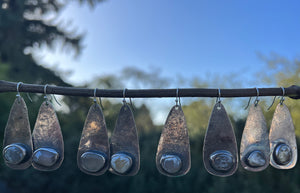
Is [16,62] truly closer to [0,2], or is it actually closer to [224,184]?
[0,2]

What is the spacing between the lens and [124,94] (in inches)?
Result: 29.5

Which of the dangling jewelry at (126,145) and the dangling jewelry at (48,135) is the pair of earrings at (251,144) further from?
the dangling jewelry at (48,135)

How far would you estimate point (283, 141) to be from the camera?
0.77 m

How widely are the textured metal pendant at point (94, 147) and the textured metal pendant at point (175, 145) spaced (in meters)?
0.18

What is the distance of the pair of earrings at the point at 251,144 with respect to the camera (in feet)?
2.36

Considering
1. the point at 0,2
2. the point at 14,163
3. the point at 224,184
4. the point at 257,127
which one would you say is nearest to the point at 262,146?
the point at 257,127

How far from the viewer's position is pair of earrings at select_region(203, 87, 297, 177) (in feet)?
2.36

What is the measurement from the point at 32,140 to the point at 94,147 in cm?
23

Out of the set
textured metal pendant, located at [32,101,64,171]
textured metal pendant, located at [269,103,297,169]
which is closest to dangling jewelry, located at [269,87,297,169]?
textured metal pendant, located at [269,103,297,169]

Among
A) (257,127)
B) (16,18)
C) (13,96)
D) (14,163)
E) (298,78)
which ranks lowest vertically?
(14,163)

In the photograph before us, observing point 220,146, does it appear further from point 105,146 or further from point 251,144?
point 105,146

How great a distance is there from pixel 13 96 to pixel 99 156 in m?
1.87

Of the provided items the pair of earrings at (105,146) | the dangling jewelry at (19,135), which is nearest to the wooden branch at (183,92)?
the pair of earrings at (105,146)

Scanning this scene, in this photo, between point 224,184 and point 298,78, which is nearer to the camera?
point 224,184
